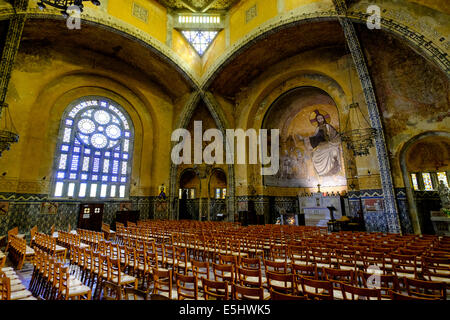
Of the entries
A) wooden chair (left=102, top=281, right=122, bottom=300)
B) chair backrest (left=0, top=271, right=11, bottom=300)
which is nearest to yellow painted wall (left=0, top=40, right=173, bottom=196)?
chair backrest (left=0, top=271, right=11, bottom=300)

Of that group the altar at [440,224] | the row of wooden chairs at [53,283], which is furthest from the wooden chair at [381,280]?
Result: the altar at [440,224]

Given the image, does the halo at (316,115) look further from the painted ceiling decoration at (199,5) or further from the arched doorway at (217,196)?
the painted ceiling decoration at (199,5)

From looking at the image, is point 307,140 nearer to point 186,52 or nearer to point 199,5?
point 186,52

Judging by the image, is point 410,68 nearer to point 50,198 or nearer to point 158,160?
point 158,160

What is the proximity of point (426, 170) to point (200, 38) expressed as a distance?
18797 millimetres

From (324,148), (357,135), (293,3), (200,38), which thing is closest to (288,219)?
(324,148)

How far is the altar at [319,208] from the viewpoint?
52.1 ft

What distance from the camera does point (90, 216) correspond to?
1500 centimetres

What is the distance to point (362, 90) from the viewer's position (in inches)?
506

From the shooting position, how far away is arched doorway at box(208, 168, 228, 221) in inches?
784

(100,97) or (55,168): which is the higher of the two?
(100,97)

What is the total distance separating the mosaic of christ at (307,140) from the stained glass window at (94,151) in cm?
1189

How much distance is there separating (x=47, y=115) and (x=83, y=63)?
4665mm
